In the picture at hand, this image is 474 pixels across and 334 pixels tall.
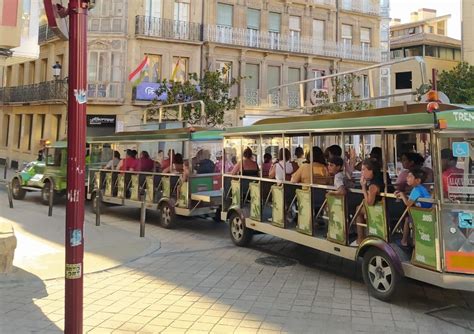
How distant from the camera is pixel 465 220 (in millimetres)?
5453

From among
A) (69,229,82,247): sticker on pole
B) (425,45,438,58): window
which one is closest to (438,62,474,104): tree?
(425,45,438,58): window

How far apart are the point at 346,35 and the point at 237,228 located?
30378 mm

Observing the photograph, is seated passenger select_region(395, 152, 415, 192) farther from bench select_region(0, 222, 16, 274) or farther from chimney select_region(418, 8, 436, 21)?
chimney select_region(418, 8, 436, 21)

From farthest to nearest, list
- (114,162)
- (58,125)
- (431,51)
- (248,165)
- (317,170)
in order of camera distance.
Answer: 1. (431,51)
2. (58,125)
3. (114,162)
4. (248,165)
5. (317,170)

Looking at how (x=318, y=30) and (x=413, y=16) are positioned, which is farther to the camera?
(x=413, y=16)

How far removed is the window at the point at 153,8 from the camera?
29.2 metres

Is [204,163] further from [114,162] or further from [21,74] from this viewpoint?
[21,74]

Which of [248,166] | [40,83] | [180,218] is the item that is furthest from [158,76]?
[248,166]

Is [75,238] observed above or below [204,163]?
below

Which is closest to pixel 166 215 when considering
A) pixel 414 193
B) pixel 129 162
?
pixel 129 162

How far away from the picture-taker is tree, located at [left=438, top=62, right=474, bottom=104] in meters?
28.3

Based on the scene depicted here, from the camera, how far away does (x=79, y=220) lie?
405 centimetres

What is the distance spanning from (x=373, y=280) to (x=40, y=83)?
30084mm

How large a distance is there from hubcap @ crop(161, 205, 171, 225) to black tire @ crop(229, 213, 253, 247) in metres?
2.53
